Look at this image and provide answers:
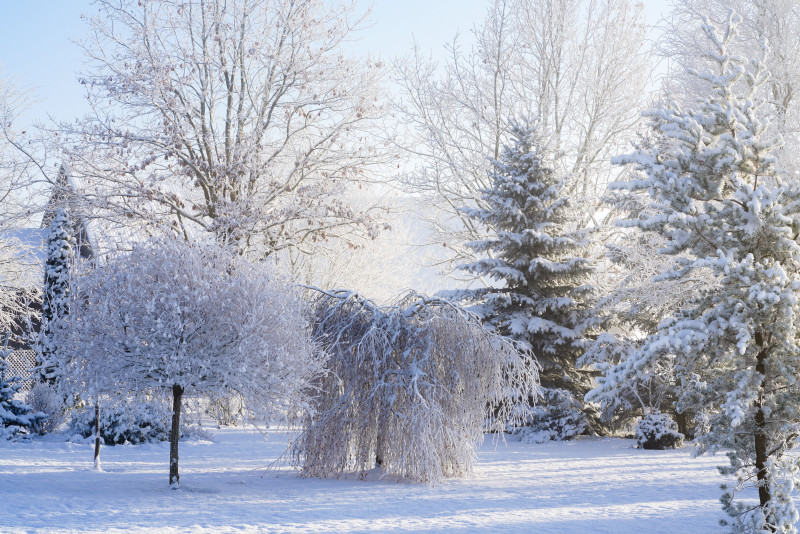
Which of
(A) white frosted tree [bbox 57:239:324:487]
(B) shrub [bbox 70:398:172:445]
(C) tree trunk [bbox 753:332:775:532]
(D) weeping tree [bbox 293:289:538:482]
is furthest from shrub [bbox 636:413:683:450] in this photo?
(B) shrub [bbox 70:398:172:445]

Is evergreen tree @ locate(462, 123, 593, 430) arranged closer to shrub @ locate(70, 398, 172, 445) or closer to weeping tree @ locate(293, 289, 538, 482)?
weeping tree @ locate(293, 289, 538, 482)

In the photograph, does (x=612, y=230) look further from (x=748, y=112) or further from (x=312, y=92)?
(x=748, y=112)

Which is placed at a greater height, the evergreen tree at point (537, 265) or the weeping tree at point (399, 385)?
the evergreen tree at point (537, 265)

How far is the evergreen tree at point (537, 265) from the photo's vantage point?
659 inches

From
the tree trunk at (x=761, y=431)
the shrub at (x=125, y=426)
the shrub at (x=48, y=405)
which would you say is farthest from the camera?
the shrub at (x=48, y=405)

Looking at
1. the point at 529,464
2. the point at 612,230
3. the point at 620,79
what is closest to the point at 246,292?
the point at 529,464

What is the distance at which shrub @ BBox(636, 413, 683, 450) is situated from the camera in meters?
14.6

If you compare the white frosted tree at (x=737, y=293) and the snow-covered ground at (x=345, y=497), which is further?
the snow-covered ground at (x=345, y=497)

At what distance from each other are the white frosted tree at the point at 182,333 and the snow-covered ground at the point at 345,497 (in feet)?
3.73

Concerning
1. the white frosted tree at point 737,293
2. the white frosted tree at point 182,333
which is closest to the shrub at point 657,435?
the white frosted tree at point 737,293

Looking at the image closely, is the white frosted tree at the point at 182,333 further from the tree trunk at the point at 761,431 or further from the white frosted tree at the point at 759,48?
the white frosted tree at the point at 759,48

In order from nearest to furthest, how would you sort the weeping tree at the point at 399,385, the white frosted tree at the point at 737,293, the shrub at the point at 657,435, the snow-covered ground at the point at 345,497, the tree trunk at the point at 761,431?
the white frosted tree at the point at 737,293, the tree trunk at the point at 761,431, the snow-covered ground at the point at 345,497, the weeping tree at the point at 399,385, the shrub at the point at 657,435

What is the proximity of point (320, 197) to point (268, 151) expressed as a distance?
174 centimetres

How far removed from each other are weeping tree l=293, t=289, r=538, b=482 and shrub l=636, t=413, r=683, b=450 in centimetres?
520
